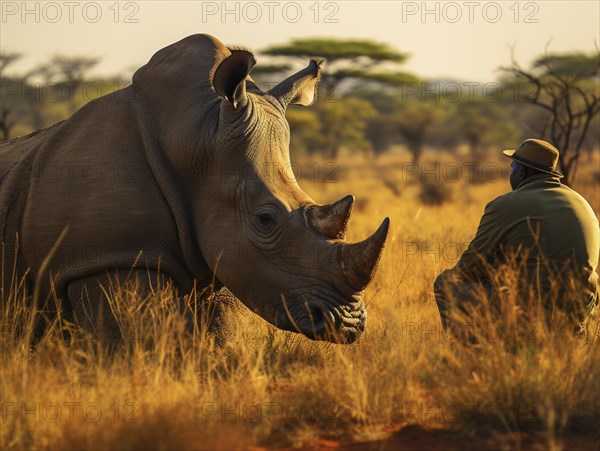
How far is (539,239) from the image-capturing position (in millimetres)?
5832

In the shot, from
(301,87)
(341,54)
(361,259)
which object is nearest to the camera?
(361,259)

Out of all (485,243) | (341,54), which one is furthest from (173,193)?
(341,54)

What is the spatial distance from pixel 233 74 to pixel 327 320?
152 centimetres

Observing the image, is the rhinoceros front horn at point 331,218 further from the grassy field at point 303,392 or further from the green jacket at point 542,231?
the green jacket at point 542,231

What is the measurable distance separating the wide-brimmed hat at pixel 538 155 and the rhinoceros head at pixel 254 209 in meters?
1.19

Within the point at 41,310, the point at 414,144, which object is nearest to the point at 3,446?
the point at 41,310

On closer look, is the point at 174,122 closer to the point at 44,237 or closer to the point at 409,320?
the point at 44,237

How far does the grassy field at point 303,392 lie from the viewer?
452cm

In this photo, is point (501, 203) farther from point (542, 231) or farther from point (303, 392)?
point (303, 392)

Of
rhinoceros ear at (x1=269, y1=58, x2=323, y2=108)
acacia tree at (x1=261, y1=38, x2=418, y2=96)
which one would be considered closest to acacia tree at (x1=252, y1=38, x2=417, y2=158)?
acacia tree at (x1=261, y1=38, x2=418, y2=96)

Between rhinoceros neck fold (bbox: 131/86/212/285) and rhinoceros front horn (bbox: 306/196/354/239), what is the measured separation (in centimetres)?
75

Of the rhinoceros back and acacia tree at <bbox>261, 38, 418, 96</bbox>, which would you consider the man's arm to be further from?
acacia tree at <bbox>261, 38, 418, 96</bbox>

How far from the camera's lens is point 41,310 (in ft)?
20.1

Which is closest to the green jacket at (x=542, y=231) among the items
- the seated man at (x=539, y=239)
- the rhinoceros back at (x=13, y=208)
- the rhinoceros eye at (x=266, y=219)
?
the seated man at (x=539, y=239)
